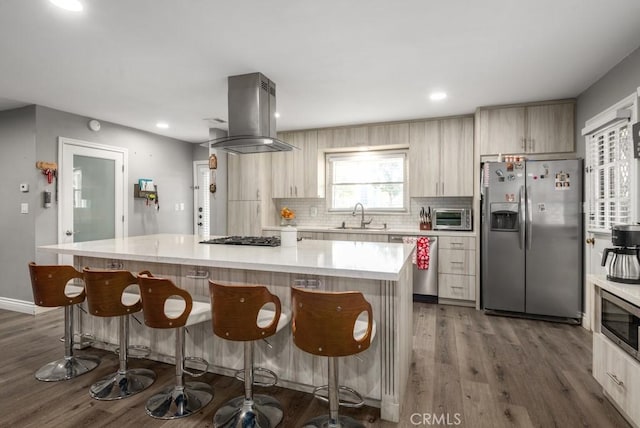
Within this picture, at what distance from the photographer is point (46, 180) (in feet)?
13.7

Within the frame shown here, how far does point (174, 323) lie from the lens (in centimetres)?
201

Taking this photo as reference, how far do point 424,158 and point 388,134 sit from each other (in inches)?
25.1

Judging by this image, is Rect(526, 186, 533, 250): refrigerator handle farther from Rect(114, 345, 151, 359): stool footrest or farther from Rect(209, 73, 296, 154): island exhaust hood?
Rect(114, 345, 151, 359): stool footrest

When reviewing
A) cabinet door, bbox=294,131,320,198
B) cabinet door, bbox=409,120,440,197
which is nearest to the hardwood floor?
cabinet door, bbox=409,120,440,197

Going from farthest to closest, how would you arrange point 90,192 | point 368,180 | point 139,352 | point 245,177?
point 245,177
point 368,180
point 90,192
point 139,352

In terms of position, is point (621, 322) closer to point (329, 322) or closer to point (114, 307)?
point (329, 322)

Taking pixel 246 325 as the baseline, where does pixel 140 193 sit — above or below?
above

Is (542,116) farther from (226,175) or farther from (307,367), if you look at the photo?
(226,175)

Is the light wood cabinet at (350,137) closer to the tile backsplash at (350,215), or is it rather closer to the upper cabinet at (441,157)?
the upper cabinet at (441,157)

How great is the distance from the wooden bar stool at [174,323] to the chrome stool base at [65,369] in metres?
0.80

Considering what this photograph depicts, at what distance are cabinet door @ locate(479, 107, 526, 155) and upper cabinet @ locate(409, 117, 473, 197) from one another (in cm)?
32

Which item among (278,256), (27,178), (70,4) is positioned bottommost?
(278,256)

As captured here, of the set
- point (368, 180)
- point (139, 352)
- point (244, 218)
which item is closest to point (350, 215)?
point (368, 180)

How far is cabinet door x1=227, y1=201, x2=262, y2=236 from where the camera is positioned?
546cm
